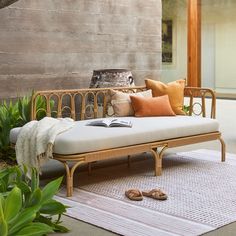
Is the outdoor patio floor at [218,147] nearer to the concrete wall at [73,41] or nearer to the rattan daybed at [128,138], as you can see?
the rattan daybed at [128,138]

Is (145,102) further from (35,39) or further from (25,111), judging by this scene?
(35,39)

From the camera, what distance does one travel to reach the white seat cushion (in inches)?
163

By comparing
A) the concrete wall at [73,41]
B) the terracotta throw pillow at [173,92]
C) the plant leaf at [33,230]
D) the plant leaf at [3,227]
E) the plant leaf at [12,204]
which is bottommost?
the plant leaf at [33,230]

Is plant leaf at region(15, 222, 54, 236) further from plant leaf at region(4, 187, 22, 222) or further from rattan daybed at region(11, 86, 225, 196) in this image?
rattan daybed at region(11, 86, 225, 196)

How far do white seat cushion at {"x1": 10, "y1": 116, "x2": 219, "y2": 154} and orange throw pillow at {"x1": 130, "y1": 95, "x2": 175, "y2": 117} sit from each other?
0.13m

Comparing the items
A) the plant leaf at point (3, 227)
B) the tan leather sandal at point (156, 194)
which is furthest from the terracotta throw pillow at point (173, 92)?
the plant leaf at point (3, 227)

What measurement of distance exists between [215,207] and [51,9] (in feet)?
13.4

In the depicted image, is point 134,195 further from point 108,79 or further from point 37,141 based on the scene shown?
point 108,79

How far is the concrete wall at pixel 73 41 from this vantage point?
256 inches

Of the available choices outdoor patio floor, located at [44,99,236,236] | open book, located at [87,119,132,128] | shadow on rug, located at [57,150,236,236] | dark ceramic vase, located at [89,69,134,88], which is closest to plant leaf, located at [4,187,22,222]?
outdoor patio floor, located at [44,99,236,236]

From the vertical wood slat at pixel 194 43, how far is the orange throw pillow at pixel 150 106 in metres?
6.63

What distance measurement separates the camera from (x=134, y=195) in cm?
396

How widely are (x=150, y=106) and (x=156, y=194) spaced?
1650 mm

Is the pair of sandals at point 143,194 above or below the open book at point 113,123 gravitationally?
below
